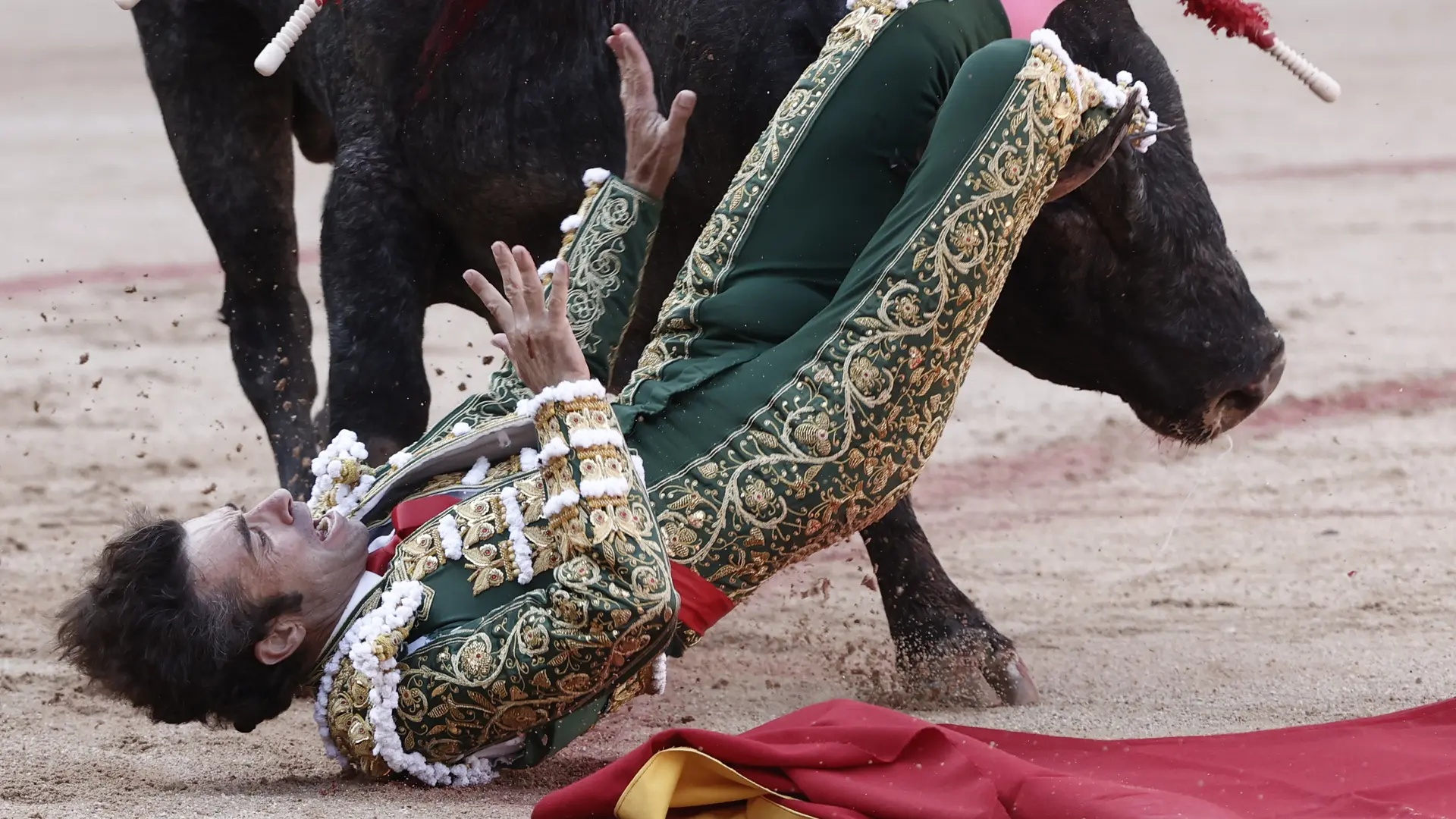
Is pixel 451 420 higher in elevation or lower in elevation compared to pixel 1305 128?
higher

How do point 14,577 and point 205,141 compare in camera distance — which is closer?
point 205,141

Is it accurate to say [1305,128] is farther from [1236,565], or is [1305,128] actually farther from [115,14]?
[115,14]

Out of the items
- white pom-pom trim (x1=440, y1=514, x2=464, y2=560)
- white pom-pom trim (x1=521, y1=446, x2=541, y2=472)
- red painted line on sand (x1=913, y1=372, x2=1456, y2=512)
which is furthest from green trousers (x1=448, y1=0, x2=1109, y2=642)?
red painted line on sand (x1=913, y1=372, x2=1456, y2=512)

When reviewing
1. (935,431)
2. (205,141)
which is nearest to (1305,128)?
(205,141)

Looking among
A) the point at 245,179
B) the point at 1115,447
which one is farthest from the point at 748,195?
the point at 1115,447

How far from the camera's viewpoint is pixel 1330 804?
2.01 m

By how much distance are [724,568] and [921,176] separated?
543mm

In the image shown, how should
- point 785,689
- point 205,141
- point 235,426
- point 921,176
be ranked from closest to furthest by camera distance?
point 921,176 → point 785,689 → point 205,141 → point 235,426

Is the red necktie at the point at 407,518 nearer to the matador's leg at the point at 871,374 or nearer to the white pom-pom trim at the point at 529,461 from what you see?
the white pom-pom trim at the point at 529,461

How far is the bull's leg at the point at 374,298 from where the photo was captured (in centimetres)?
316

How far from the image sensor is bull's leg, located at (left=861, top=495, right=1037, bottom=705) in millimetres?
3061

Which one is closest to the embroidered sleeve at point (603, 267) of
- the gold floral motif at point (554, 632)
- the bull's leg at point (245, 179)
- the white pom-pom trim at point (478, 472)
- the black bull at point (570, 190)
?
the white pom-pom trim at point (478, 472)

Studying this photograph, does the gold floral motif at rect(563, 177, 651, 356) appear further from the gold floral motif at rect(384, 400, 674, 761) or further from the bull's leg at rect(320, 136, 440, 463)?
the bull's leg at rect(320, 136, 440, 463)

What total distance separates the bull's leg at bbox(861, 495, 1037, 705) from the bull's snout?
0.54 metres
